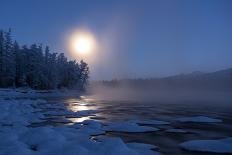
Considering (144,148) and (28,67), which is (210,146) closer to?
(144,148)

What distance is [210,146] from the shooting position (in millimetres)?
15195

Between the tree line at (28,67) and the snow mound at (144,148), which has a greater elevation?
the tree line at (28,67)

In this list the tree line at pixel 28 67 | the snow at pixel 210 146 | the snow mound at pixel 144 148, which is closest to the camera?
the snow mound at pixel 144 148

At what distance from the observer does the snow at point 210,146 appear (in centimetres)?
1467

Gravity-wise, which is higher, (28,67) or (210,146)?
(28,67)

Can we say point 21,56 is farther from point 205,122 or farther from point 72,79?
point 205,122

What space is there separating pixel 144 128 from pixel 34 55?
71.3 meters

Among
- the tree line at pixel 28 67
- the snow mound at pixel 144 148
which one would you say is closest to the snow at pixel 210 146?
the snow mound at pixel 144 148

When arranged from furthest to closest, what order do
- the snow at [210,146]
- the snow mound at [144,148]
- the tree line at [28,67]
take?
the tree line at [28,67] < the snow at [210,146] < the snow mound at [144,148]

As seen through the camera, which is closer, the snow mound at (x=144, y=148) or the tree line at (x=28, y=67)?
the snow mound at (x=144, y=148)

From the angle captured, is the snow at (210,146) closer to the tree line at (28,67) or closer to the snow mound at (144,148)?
the snow mound at (144,148)

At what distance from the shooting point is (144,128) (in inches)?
808

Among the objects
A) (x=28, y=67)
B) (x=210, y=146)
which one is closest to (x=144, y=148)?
(x=210, y=146)

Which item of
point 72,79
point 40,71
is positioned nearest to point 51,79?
point 40,71
